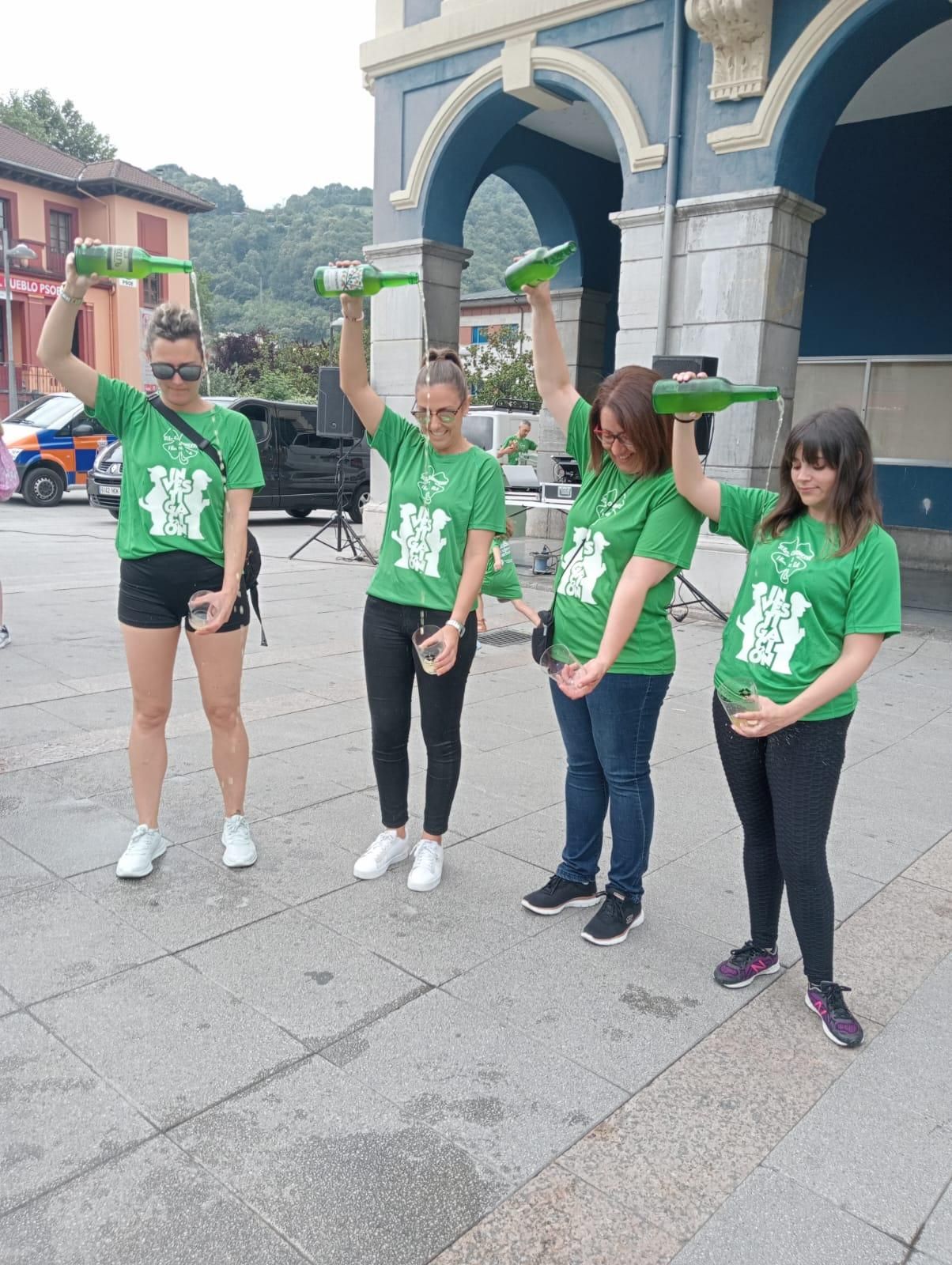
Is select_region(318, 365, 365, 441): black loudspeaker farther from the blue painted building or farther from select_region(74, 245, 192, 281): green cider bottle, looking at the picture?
select_region(74, 245, 192, 281): green cider bottle

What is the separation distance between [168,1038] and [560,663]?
146 centimetres

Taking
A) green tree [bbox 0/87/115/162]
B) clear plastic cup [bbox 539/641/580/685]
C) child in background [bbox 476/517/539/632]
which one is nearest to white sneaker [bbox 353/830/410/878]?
clear plastic cup [bbox 539/641/580/685]

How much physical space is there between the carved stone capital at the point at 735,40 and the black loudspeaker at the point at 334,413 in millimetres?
4861

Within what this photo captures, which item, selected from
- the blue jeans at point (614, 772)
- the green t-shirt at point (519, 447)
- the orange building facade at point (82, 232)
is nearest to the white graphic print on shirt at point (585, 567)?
the blue jeans at point (614, 772)

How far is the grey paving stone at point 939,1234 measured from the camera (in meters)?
1.96

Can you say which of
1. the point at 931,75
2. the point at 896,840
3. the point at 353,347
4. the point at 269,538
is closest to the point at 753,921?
the point at 896,840

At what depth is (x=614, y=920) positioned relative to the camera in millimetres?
3170

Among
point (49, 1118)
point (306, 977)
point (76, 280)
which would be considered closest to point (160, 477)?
point (76, 280)

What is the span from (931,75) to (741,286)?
4.10m

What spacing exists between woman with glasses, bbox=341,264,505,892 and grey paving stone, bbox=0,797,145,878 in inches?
43.9

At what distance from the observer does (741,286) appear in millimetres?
8414

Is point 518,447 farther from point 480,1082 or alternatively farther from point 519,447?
point 480,1082

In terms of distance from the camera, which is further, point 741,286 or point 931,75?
point 931,75

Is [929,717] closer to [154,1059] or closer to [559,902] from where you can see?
[559,902]
